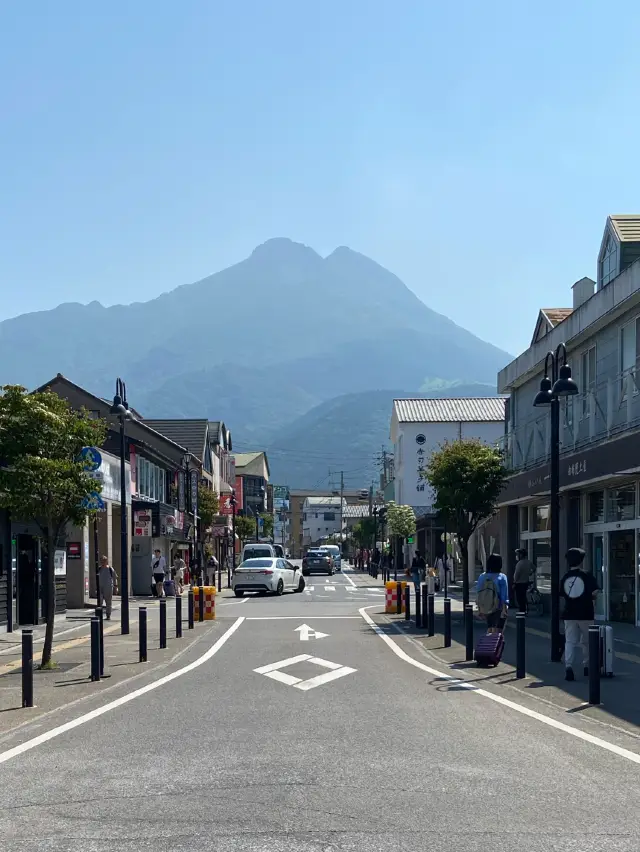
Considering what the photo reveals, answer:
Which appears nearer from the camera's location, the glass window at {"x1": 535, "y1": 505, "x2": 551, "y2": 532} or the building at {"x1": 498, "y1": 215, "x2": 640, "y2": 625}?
the building at {"x1": 498, "y1": 215, "x2": 640, "y2": 625}

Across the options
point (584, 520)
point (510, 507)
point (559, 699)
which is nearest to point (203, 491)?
point (510, 507)

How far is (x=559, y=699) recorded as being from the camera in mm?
12844

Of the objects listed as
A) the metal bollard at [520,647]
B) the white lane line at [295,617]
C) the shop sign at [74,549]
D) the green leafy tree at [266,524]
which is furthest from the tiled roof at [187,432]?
the metal bollard at [520,647]

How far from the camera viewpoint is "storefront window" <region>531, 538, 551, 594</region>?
31906 mm

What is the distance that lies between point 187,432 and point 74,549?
40.6 m

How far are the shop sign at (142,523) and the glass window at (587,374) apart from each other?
790 inches

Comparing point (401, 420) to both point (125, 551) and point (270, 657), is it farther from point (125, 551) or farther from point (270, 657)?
point (270, 657)

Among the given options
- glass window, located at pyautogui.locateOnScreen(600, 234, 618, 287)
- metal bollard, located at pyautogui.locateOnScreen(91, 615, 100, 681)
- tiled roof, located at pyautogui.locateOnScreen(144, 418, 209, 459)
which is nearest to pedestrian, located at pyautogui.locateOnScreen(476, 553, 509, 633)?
Result: metal bollard, located at pyautogui.locateOnScreen(91, 615, 100, 681)

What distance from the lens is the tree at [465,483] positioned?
2931 cm

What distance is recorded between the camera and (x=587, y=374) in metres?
28.7

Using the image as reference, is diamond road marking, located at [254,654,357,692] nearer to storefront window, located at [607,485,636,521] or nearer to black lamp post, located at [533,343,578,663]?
black lamp post, located at [533,343,578,663]

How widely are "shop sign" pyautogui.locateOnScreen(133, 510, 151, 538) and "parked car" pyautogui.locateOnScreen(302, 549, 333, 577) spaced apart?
3217 centimetres

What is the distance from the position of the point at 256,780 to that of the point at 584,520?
21.9 metres

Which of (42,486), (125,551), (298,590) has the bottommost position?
(298,590)
